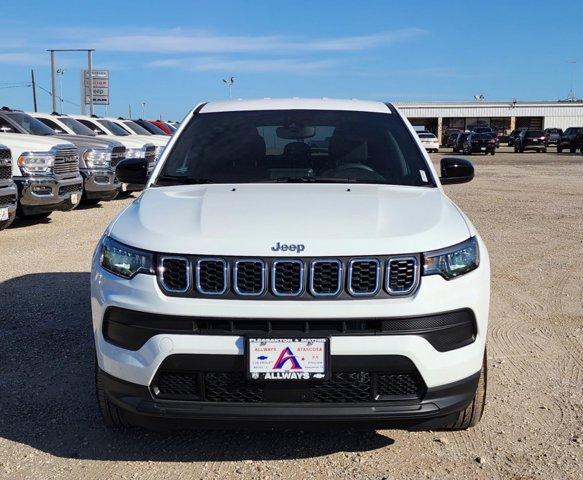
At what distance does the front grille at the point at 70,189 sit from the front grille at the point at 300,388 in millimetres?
9952

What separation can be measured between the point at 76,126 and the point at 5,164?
7.11 meters

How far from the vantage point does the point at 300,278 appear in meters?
3.20

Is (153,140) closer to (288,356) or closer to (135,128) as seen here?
(135,128)

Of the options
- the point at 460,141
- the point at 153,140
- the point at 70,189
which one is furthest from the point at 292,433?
the point at 460,141

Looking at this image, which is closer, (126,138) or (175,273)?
(175,273)

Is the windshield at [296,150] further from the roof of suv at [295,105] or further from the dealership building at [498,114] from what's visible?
the dealership building at [498,114]

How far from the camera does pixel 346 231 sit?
3340mm

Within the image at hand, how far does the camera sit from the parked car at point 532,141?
173 feet

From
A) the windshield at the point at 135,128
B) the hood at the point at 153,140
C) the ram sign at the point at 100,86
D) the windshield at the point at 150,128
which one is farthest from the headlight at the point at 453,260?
the ram sign at the point at 100,86

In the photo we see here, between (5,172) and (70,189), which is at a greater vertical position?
(5,172)

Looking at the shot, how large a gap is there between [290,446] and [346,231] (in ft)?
3.89

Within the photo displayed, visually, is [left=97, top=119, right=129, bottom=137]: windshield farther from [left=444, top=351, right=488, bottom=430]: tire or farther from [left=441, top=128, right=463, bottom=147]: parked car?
[left=441, top=128, right=463, bottom=147]: parked car

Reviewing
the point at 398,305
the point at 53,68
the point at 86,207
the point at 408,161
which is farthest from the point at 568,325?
the point at 53,68

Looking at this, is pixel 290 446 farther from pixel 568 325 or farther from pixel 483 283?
pixel 568 325
